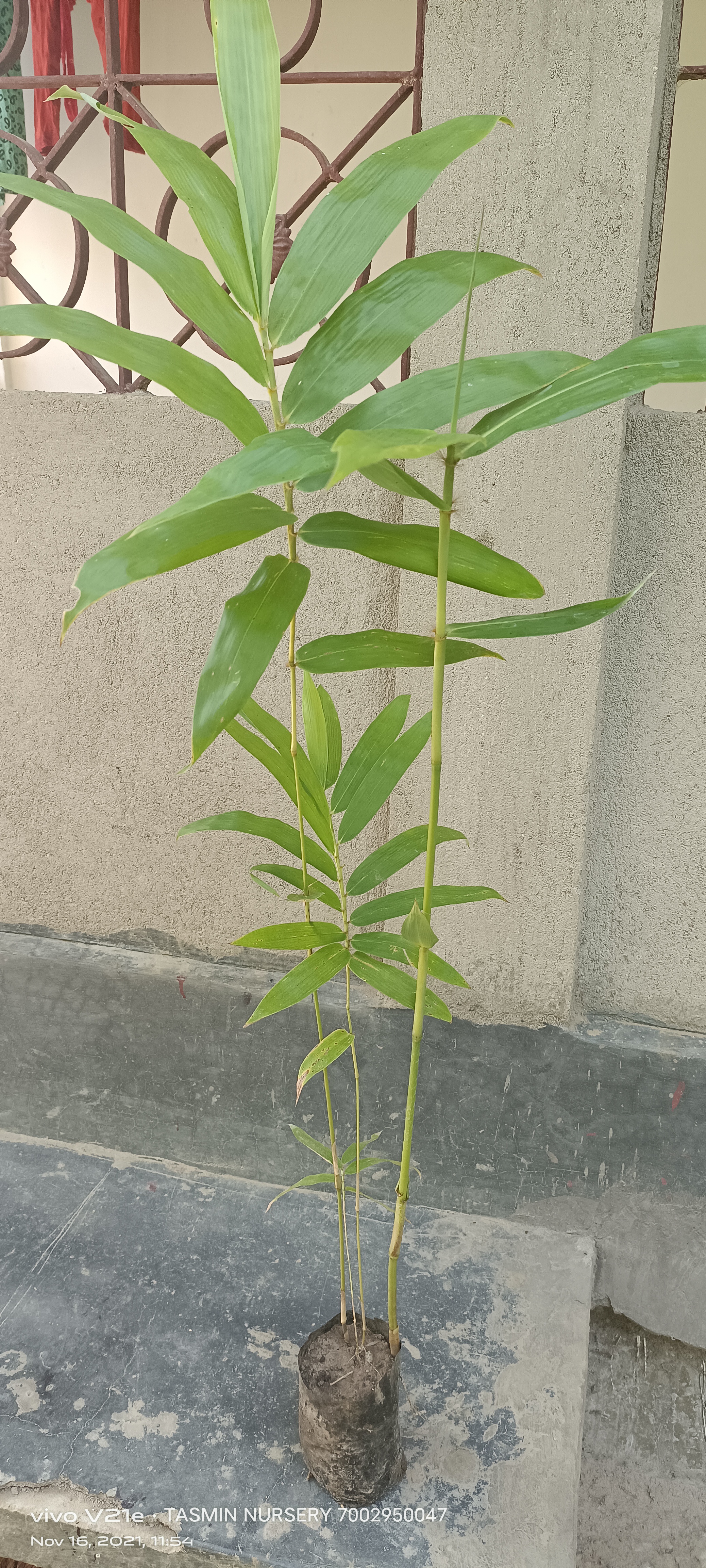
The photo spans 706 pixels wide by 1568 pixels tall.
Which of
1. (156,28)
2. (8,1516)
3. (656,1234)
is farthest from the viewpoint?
(156,28)

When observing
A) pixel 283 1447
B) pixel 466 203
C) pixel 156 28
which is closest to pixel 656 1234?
pixel 283 1447

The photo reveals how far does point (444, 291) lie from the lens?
758 millimetres

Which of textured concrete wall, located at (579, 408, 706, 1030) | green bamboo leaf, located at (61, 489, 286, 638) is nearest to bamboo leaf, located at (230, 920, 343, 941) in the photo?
green bamboo leaf, located at (61, 489, 286, 638)

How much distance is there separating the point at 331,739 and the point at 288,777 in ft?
0.21

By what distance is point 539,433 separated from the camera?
54.6 inches

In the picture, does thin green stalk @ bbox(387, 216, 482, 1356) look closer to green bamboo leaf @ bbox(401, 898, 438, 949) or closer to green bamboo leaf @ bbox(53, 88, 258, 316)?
green bamboo leaf @ bbox(401, 898, 438, 949)

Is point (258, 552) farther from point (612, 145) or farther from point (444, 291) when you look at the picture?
point (444, 291)

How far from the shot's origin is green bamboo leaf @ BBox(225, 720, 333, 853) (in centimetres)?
104

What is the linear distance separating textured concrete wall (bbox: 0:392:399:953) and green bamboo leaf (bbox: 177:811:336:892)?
1.79ft

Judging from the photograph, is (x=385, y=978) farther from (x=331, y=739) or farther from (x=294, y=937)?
(x=331, y=739)

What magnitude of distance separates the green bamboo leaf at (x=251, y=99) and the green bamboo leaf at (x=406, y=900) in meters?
0.61

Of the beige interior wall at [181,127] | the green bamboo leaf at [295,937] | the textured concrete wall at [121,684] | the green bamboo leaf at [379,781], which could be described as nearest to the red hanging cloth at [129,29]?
the beige interior wall at [181,127]

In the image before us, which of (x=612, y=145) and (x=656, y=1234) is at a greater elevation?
(x=612, y=145)

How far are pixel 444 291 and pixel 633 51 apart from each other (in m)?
0.80
